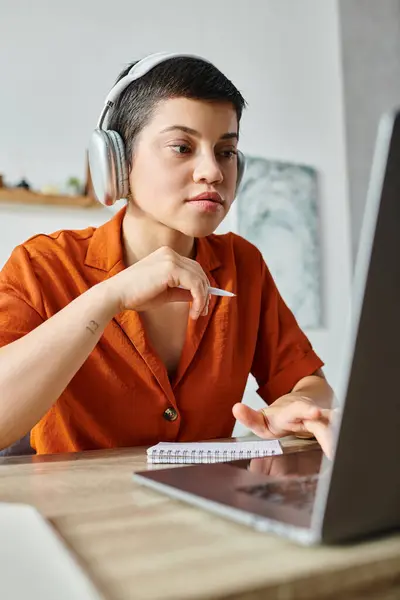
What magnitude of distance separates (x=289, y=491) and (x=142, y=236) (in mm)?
913

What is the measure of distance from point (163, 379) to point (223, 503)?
0.71m

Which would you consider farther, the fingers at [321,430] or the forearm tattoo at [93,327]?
the forearm tattoo at [93,327]

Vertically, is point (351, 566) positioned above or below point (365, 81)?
below

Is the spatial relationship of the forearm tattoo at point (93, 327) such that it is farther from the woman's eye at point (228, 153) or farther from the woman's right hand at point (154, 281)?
the woman's eye at point (228, 153)

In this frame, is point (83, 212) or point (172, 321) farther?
point (83, 212)

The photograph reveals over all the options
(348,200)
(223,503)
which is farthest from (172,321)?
(348,200)

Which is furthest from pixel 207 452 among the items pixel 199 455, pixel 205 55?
pixel 205 55

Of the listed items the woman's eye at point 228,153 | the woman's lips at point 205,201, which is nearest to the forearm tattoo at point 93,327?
the woman's lips at point 205,201

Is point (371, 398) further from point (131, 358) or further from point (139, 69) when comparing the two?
point (139, 69)

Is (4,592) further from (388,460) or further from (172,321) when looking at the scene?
(172,321)

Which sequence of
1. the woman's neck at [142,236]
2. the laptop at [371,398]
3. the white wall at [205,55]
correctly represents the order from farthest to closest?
the white wall at [205,55] < the woman's neck at [142,236] < the laptop at [371,398]

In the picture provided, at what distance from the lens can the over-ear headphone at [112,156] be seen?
1.22 metres

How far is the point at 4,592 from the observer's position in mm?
347

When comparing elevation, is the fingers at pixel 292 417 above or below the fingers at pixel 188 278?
below
